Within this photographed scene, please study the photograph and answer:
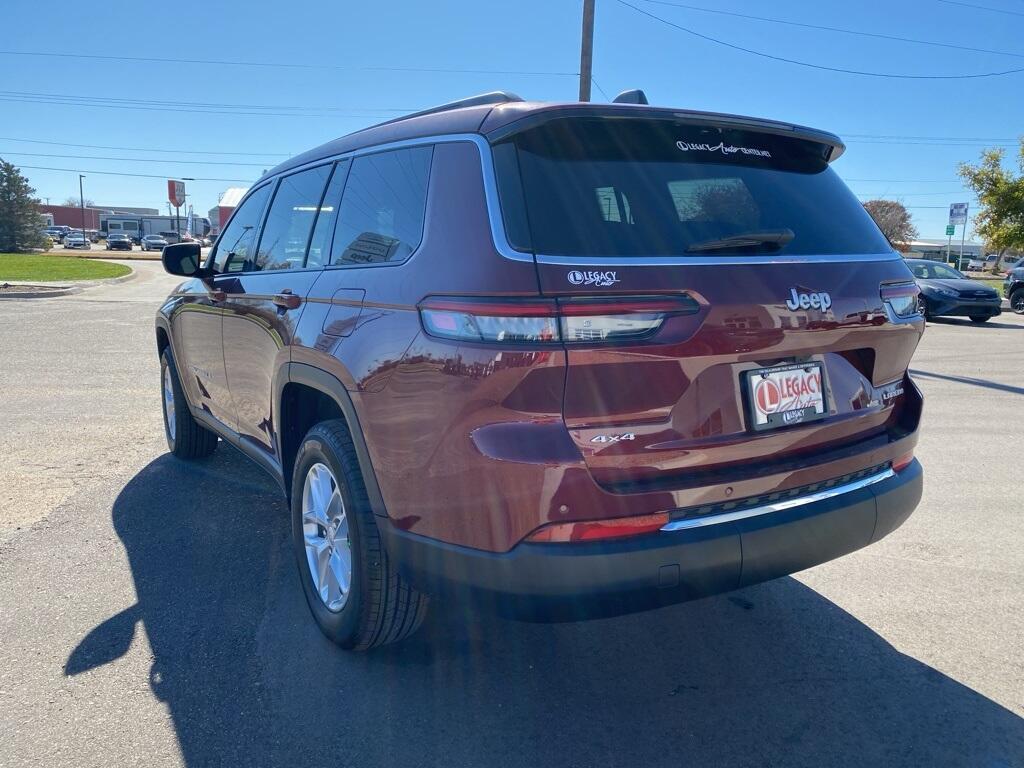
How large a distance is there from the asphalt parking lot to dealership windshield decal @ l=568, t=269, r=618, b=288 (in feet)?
4.74

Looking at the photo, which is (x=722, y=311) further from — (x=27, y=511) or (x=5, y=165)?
(x=5, y=165)

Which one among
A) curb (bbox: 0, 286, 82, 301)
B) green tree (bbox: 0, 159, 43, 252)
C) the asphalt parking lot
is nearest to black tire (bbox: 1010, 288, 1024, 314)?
the asphalt parking lot

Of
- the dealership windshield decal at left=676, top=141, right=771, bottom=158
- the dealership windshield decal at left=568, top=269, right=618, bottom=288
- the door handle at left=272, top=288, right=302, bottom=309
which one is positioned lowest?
the door handle at left=272, top=288, right=302, bottom=309

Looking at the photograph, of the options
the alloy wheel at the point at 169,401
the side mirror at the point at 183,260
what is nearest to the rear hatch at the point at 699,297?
the side mirror at the point at 183,260

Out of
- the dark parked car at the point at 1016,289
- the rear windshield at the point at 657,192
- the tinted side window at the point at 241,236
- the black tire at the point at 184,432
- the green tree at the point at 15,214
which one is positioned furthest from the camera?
the green tree at the point at 15,214

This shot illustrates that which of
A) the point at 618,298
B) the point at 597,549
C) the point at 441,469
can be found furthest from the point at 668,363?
the point at 441,469

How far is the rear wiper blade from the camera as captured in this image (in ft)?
8.07

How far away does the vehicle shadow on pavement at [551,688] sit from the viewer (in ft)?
8.34

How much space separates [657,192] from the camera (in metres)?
2.55

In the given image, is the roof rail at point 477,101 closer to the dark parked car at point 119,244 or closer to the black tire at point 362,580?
the black tire at point 362,580

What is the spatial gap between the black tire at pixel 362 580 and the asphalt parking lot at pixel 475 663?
168mm

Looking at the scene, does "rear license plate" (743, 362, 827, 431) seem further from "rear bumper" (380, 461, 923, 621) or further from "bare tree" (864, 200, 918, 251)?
"bare tree" (864, 200, 918, 251)

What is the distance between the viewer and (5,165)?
5756cm

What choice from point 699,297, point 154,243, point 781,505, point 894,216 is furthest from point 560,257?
point 894,216
